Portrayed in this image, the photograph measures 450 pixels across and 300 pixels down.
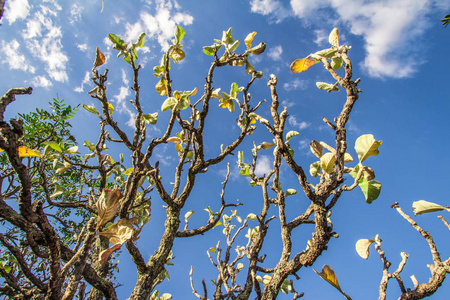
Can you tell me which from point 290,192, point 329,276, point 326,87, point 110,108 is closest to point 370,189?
point 329,276

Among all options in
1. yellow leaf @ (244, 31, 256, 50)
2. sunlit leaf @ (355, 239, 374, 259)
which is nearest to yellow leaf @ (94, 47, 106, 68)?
yellow leaf @ (244, 31, 256, 50)

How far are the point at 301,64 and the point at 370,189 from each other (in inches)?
38.8

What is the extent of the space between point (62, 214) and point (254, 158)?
5.11 metres

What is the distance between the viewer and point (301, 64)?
1805 millimetres

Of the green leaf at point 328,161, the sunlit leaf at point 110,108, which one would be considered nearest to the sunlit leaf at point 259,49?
the green leaf at point 328,161

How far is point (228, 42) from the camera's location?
2.70m

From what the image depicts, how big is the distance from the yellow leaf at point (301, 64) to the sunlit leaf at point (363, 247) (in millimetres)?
1246

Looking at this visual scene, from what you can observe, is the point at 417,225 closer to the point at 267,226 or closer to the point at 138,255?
the point at 267,226

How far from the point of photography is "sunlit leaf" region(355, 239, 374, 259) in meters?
1.51

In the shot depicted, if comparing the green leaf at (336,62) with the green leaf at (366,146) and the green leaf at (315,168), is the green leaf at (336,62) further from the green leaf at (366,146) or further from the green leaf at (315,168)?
the green leaf at (315,168)

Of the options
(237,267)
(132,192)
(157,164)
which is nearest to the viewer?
(132,192)

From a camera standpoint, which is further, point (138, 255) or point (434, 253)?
point (138, 255)

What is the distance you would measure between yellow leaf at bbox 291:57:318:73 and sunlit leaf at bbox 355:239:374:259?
1.25 meters

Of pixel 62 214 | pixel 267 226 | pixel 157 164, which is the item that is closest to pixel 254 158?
pixel 267 226
